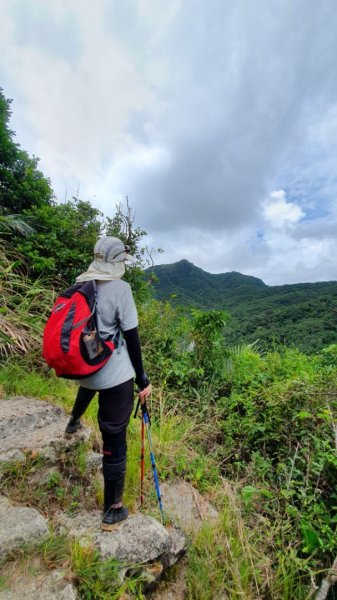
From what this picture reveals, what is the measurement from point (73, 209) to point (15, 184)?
Answer: 121 cm

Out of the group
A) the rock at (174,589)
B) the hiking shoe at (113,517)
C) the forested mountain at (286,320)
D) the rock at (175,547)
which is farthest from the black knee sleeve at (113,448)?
the forested mountain at (286,320)

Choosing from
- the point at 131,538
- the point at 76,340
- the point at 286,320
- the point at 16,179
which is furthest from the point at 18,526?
the point at 286,320


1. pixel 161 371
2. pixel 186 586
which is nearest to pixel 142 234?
pixel 161 371

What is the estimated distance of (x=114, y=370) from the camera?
176 centimetres

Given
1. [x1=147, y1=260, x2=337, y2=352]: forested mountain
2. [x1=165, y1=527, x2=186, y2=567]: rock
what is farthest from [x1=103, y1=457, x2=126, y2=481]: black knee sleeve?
[x1=147, y1=260, x2=337, y2=352]: forested mountain

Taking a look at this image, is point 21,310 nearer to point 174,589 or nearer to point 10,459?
point 10,459

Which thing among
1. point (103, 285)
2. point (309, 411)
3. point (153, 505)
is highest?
point (103, 285)

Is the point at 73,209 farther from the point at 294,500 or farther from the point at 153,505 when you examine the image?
the point at 294,500

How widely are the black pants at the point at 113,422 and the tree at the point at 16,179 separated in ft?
16.5

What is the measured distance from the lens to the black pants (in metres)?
1.75

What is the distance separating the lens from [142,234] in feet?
22.3

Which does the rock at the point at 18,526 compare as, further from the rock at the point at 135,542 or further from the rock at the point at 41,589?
the rock at the point at 135,542

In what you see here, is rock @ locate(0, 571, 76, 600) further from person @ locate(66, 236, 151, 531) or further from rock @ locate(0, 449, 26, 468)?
rock @ locate(0, 449, 26, 468)

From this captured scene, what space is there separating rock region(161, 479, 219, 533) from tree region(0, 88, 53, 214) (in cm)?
537
